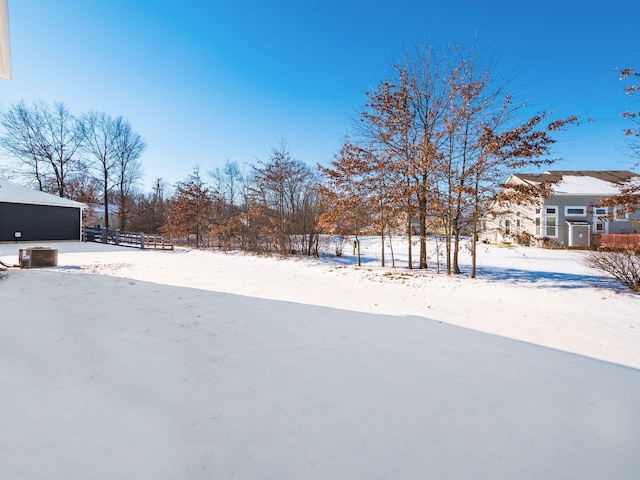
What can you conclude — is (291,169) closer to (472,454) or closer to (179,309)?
(179,309)

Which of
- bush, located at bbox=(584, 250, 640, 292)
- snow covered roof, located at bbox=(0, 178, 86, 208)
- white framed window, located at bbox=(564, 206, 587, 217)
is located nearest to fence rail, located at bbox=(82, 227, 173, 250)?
snow covered roof, located at bbox=(0, 178, 86, 208)

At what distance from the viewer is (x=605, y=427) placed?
7.45 ft

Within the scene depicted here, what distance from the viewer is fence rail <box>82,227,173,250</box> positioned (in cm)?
1822

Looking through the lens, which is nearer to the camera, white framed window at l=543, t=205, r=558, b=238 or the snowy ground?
the snowy ground

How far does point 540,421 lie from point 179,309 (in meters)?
4.92

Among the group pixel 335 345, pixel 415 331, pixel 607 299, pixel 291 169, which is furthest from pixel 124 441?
pixel 291 169

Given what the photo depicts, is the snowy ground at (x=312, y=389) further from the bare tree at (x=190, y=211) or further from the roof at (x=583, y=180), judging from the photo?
the roof at (x=583, y=180)

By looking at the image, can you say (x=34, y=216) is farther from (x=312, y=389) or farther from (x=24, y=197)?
(x=312, y=389)

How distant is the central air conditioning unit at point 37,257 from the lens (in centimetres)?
892

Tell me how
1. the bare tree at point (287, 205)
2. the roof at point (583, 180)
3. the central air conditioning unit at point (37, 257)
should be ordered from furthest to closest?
the roof at point (583, 180)
the bare tree at point (287, 205)
the central air conditioning unit at point (37, 257)

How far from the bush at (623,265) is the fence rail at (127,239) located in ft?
63.7

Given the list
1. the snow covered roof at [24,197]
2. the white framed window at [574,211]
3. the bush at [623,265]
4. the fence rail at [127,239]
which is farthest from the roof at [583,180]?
the snow covered roof at [24,197]

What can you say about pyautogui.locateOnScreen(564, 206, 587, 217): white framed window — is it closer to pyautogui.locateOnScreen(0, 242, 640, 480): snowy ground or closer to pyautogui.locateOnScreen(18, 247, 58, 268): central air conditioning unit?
pyautogui.locateOnScreen(0, 242, 640, 480): snowy ground

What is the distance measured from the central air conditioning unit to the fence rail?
8482 mm
